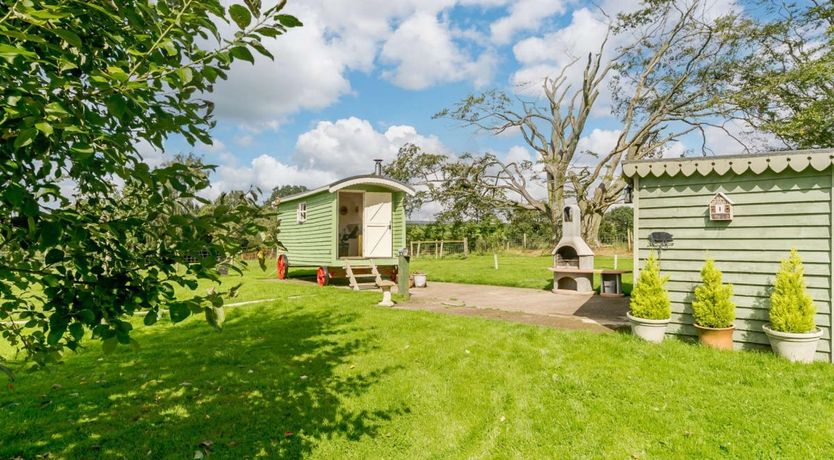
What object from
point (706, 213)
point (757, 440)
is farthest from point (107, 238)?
point (706, 213)

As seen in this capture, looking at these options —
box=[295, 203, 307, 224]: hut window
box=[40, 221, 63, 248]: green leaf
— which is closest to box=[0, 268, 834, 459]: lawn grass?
box=[40, 221, 63, 248]: green leaf

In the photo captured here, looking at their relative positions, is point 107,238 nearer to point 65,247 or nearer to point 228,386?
point 65,247

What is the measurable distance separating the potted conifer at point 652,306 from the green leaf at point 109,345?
5176 mm

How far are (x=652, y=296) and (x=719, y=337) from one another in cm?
76

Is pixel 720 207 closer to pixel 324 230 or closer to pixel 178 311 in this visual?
pixel 178 311

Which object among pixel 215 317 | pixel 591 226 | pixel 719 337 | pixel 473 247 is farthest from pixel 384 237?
pixel 473 247

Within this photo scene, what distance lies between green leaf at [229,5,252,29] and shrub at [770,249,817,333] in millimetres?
5342

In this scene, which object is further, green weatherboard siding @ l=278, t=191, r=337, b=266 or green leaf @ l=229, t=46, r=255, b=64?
green weatherboard siding @ l=278, t=191, r=337, b=266

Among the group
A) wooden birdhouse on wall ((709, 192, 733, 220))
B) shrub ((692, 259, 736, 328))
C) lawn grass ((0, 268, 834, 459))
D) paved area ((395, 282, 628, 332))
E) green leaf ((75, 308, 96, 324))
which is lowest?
lawn grass ((0, 268, 834, 459))

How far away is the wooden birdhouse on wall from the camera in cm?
493

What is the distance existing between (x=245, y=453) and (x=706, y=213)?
527 cm

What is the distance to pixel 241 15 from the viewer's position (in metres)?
1.32

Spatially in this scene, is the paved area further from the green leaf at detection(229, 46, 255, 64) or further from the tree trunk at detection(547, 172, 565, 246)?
the tree trunk at detection(547, 172, 565, 246)

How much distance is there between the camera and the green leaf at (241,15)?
130cm
